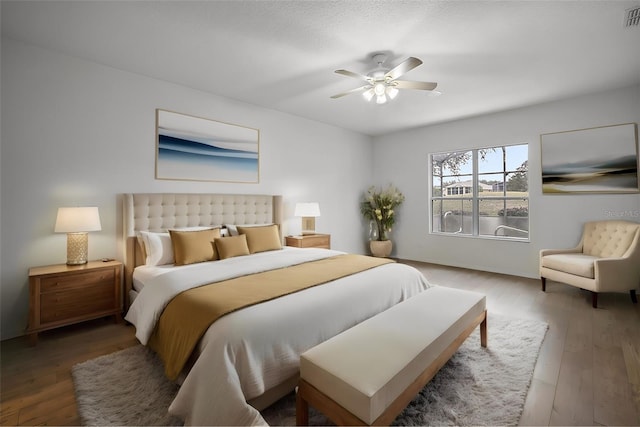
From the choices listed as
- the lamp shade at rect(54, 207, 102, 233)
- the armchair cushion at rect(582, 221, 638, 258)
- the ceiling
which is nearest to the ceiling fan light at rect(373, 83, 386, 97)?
the ceiling

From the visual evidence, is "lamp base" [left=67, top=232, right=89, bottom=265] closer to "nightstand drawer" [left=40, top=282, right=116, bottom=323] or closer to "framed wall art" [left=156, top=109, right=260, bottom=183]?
"nightstand drawer" [left=40, top=282, right=116, bottom=323]

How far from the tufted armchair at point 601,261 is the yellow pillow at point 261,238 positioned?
3.62m

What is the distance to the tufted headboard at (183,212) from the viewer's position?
316 cm

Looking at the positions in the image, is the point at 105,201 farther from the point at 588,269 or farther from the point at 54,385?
the point at 588,269

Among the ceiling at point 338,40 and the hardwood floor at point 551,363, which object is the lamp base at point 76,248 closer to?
the hardwood floor at point 551,363

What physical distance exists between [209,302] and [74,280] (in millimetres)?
1775

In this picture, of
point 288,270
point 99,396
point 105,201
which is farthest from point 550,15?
point 105,201

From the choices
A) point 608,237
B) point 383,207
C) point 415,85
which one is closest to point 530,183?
point 608,237

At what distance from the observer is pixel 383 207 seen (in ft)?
19.6

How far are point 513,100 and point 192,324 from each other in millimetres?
4894

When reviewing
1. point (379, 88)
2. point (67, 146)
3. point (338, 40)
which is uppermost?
point (338, 40)

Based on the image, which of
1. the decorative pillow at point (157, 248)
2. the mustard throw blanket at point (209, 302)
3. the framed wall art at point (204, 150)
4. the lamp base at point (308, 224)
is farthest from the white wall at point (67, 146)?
the mustard throw blanket at point (209, 302)

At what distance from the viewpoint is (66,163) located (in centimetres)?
291

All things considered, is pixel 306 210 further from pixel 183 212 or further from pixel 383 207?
pixel 383 207
